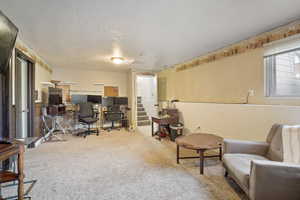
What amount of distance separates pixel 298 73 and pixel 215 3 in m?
1.63

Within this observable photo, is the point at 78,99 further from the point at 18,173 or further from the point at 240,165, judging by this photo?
the point at 240,165

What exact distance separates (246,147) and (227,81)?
148 centimetres

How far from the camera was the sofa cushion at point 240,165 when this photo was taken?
62.6 inches

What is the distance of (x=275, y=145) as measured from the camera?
1940 millimetres

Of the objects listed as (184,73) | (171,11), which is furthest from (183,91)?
(171,11)

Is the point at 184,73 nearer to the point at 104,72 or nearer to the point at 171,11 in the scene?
the point at 171,11

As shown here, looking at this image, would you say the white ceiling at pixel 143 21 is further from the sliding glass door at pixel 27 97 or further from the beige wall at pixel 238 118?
the beige wall at pixel 238 118

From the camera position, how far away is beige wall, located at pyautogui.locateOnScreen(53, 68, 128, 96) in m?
5.59

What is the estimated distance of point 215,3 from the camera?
5.70ft

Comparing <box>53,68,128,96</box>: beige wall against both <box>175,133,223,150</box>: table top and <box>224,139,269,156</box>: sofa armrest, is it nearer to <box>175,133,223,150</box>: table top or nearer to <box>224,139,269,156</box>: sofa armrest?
<box>175,133,223,150</box>: table top

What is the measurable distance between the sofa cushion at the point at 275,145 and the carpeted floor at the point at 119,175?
627mm

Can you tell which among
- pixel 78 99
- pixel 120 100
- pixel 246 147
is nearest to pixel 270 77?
pixel 246 147

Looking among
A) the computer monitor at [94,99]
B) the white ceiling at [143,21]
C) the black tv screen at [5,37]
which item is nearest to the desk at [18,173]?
the black tv screen at [5,37]

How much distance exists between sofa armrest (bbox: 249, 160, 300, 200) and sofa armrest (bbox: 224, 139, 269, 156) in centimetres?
74
